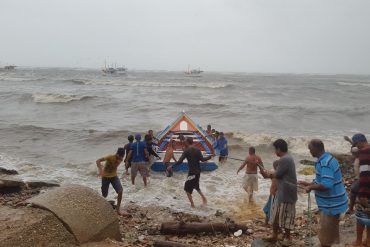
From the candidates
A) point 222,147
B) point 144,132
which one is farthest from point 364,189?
point 144,132

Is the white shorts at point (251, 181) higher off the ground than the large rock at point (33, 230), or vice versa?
the large rock at point (33, 230)

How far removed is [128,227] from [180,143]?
6.45 m

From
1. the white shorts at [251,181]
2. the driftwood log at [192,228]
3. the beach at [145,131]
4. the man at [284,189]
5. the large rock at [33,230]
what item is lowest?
the beach at [145,131]

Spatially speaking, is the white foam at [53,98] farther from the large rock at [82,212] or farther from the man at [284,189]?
the man at [284,189]

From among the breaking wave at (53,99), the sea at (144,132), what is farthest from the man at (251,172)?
the breaking wave at (53,99)

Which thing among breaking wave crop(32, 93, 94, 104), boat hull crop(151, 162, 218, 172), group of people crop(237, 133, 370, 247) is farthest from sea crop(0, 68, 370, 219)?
group of people crop(237, 133, 370, 247)

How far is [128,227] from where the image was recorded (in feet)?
24.6

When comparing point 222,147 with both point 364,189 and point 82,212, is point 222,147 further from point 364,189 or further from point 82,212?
point 364,189

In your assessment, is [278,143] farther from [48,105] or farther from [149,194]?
[48,105]

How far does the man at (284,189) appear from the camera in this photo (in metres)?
5.59

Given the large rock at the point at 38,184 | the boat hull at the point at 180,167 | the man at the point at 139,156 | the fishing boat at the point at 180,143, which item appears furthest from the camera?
the fishing boat at the point at 180,143

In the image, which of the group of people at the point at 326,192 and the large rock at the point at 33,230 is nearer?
the group of people at the point at 326,192

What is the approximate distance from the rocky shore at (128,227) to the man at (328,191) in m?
1.00

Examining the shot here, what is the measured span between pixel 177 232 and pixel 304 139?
13360mm
